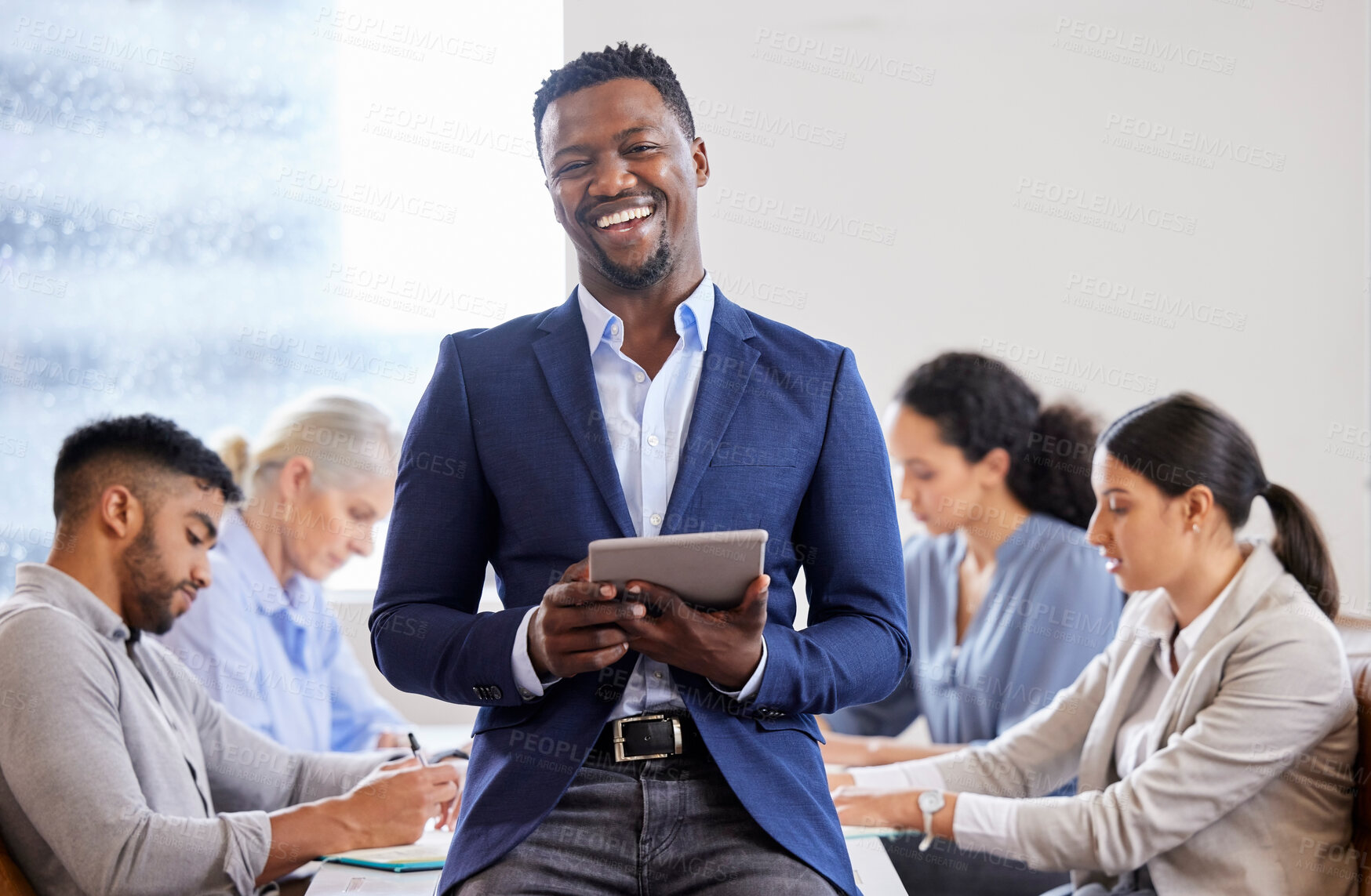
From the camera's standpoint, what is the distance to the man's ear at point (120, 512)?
2293 mm

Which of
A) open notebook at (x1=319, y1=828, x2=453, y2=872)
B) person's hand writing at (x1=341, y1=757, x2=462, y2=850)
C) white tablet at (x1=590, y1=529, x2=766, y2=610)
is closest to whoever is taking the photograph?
white tablet at (x1=590, y1=529, x2=766, y2=610)

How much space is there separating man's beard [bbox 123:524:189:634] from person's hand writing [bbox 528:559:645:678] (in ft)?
4.31

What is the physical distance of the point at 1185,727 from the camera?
2447 mm

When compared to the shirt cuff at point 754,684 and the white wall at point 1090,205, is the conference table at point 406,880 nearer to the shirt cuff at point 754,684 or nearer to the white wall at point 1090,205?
the shirt cuff at point 754,684

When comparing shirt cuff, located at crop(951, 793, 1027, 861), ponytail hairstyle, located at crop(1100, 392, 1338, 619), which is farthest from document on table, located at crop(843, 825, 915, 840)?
ponytail hairstyle, located at crop(1100, 392, 1338, 619)

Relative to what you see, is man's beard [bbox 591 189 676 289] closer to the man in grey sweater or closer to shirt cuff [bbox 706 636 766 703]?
shirt cuff [bbox 706 636 766 703]

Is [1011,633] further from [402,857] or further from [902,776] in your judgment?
[402,857]

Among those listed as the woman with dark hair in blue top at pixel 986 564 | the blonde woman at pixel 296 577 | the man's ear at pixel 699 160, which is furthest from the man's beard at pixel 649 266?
the blonde woman at pixel 296 577

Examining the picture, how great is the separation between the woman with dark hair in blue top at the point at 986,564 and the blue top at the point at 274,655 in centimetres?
152

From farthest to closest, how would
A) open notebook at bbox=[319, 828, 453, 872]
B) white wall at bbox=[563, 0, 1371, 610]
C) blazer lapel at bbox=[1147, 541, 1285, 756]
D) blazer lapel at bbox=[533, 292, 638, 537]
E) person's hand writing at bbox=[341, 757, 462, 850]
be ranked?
1. white wall at bbox=[563, 0, 1371, 610]
2. blazer lapel at bbox=[1147, 541, 1285, 756]
3. person's hand writing at bbox=[341, 757, 462, 850]
4. open notebook at bbox=[319, 828, 453, 872]
5. blazer lapel at bbox=[533, 292, 638, 537]

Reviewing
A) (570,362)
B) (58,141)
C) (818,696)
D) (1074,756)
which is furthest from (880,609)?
(58,141)

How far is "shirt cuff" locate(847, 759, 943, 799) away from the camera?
277 centimetres

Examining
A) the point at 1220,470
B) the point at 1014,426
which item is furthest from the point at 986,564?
the point at 1220,470

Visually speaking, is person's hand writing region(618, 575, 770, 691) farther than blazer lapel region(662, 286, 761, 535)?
No
